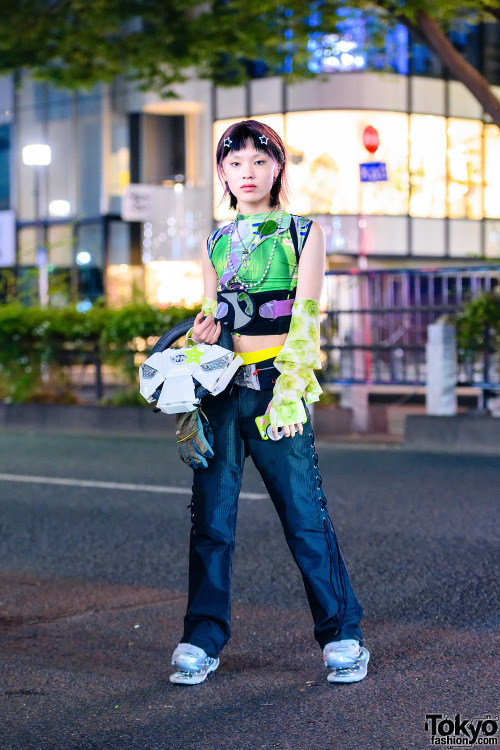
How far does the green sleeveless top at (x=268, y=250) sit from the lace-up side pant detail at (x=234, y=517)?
0.39 metres

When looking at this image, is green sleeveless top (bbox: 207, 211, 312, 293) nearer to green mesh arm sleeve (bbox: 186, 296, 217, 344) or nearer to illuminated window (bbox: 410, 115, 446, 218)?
green mesh arm sleeve (bbox: 186, 296, 217, 344)

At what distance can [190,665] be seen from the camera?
415 centimetres

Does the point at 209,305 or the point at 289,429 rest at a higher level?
the point at 209,305

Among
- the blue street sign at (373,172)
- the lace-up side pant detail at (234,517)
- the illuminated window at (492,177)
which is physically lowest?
the lace-up side pant detail at (234,517)

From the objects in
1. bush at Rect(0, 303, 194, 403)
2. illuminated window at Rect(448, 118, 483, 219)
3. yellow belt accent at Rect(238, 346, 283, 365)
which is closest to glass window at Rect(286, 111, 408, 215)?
illuminated window at Rect(448, 118, 483, 219)

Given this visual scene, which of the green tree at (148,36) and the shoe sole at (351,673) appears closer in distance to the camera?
the shoe sole at (351,673)

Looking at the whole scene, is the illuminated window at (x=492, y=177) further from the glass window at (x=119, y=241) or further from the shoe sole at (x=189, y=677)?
the shoe sole at (x=189, y=677)

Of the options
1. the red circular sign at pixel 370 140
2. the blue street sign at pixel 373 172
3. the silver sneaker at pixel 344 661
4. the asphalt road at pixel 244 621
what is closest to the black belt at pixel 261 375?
the silver sneaker at pixel 344 661

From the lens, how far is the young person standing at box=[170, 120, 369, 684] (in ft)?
13.4

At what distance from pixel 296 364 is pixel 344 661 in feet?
3.52

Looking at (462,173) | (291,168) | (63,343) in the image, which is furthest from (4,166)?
(63,343)

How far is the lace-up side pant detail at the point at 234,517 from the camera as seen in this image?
163 inches

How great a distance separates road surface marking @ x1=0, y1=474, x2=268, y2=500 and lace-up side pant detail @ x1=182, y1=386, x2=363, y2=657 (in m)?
4.41

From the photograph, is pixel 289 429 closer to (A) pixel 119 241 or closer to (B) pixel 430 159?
(B) pixel 430 159
